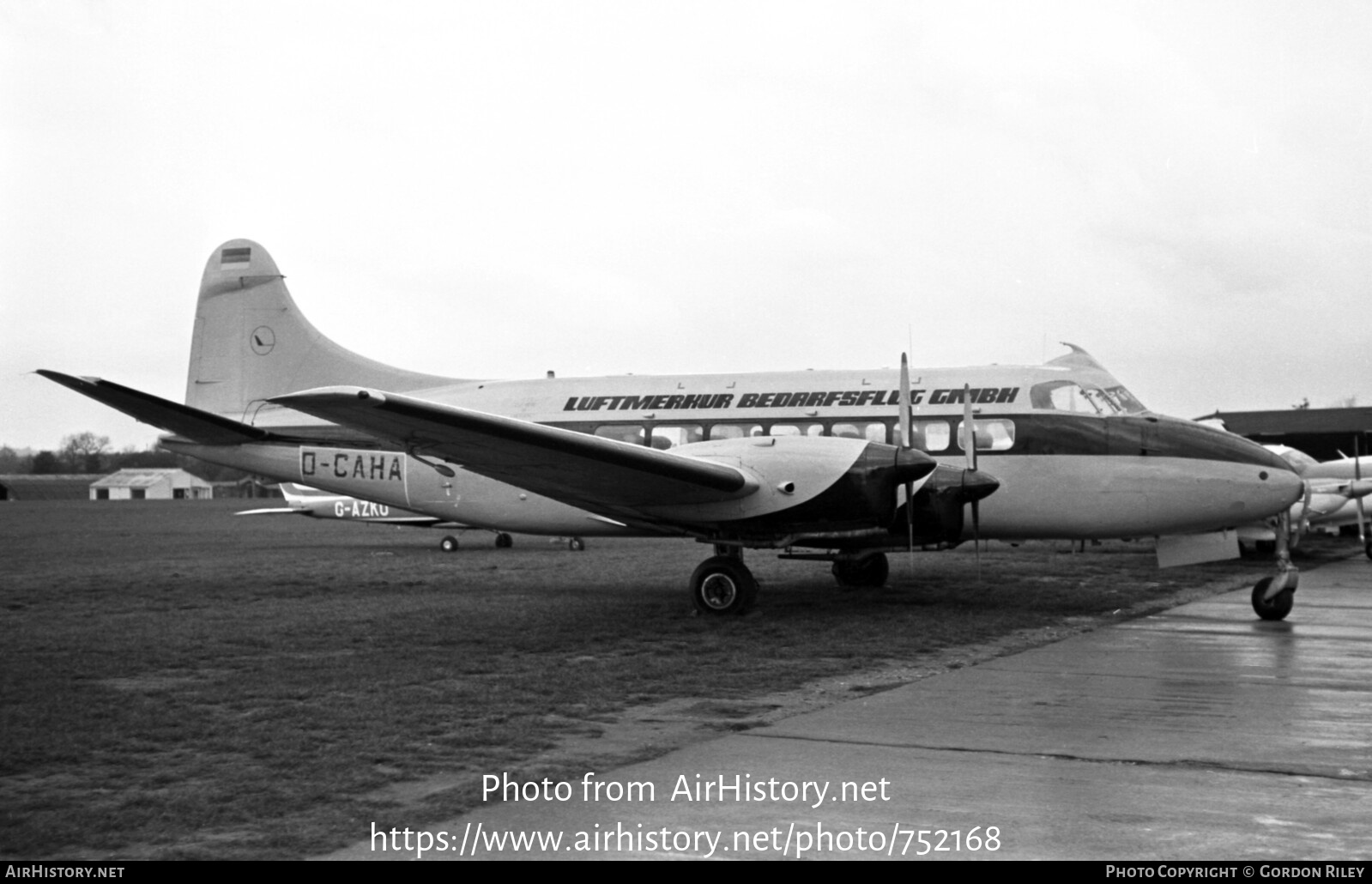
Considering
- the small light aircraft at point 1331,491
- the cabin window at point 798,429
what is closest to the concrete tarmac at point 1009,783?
the cabin window at point 798,429

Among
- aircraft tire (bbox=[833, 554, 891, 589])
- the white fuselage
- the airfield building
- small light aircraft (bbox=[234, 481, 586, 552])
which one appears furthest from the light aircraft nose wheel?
the airfield building

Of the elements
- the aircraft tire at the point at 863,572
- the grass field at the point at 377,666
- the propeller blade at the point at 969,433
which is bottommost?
the grass field at the point at 377,666

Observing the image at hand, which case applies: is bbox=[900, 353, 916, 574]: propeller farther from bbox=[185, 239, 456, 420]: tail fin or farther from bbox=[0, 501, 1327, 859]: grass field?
bbox=[185, 239, 456, 420]: tail fin

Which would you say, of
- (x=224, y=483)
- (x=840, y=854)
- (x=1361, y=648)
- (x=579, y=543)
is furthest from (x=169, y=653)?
(x=224, y=483)

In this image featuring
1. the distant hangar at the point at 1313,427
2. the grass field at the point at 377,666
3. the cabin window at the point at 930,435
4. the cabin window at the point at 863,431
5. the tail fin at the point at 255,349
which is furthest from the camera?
the distant hangar at the point at 1313,427

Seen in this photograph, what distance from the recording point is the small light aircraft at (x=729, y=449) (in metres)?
12.5

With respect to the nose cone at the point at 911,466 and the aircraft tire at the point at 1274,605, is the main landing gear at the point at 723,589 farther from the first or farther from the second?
the aircraft tire at the point at 1274,605

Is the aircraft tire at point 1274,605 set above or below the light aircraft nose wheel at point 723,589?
below

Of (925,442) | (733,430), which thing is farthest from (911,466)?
(733,430)

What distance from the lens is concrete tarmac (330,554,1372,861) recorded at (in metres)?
4.87

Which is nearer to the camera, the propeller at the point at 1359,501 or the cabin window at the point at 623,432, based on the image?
the propeller at the point at 1359,501

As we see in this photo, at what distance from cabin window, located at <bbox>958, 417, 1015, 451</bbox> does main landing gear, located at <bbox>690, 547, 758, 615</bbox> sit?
348cm

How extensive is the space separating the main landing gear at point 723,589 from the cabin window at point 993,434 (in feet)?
11.4

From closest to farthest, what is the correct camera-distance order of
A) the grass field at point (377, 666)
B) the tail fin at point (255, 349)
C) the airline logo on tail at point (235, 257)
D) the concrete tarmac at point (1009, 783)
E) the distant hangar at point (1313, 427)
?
1. the concrete tarmac at point (1009, 783)
2. the grass field at point (377, 666)
3. the tail fin at point (255, 349)
4. the airline logo on tail at point (235, 257)
5. the distant hangar at point (1313, 427)
